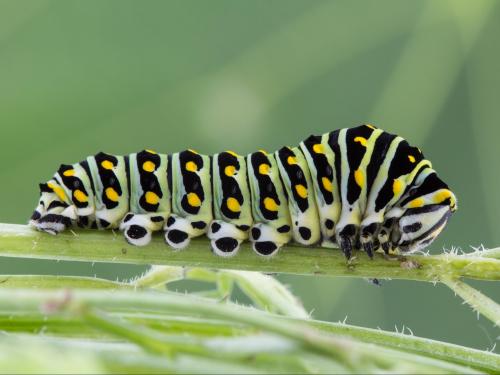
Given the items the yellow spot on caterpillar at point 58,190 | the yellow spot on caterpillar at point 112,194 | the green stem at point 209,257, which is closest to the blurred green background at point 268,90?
the yellow spot on caterpillar at point 58,190

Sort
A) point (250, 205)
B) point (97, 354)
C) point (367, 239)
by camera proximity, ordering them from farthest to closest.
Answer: point (250, 205) < point (367, 239) < point (97, 354)

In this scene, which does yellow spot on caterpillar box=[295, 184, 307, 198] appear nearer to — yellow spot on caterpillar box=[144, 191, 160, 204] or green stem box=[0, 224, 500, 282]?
green stem box=[0, 224, 500, 282]

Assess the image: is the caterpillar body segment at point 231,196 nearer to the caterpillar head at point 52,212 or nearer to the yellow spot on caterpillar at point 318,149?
the yellow spot on caterpillar at point 318,149

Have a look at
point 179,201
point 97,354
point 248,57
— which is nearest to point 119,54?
point 248,57

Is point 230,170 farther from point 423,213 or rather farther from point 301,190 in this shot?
point 423,213

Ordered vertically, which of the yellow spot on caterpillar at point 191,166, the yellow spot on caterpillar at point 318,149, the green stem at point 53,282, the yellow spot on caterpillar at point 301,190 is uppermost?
the yellow spot on caterpillar at point 318,149

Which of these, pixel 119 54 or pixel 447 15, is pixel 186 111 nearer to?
pixel 119 54

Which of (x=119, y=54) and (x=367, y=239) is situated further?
(x=119, y=54)
